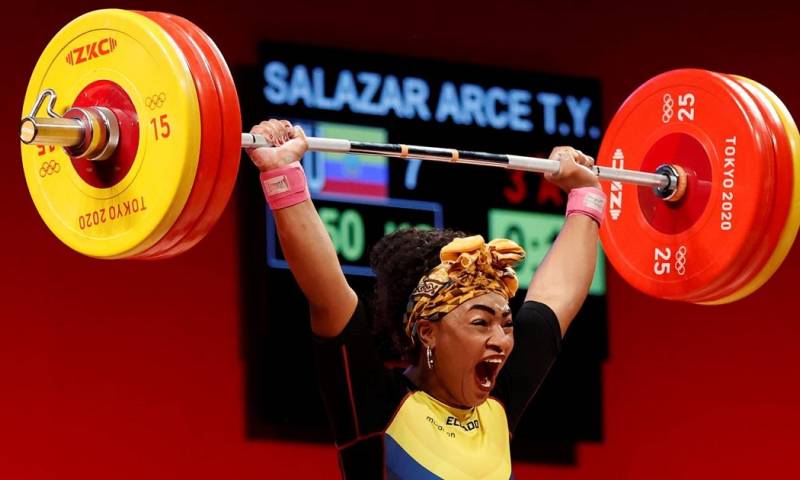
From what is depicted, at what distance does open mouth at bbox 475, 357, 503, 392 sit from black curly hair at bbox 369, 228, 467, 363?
173 mm

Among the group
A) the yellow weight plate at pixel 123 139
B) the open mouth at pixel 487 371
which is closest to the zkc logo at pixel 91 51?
the yellow weight plate at pixel 123 139

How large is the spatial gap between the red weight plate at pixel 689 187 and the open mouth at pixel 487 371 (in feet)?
2.80

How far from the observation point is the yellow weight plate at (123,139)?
11.7ft

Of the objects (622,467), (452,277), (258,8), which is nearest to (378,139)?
(258,8)

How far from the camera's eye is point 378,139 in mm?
5992

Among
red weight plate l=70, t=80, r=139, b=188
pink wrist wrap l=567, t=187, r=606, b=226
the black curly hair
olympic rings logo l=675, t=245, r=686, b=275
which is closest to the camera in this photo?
red weight plate l=70, t=80, r=139, b=188

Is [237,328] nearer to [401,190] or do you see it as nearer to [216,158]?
[401,190]

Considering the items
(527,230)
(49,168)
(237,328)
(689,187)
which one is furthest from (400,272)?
(527,230)

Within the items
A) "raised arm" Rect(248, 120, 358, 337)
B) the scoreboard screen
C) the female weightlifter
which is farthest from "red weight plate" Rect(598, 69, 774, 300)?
the scoreboard screen

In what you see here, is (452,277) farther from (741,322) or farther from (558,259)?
(741,322)

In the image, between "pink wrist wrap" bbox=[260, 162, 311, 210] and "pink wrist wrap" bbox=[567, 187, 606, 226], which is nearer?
"pink wrist wrap" bbox=[260, 162, 311, 210]

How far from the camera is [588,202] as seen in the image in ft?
14.2

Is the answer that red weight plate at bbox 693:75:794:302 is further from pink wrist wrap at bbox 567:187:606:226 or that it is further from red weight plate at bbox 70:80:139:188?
red weight plate at bbox 70:80:139:188

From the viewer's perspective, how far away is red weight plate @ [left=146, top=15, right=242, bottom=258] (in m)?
3.61
